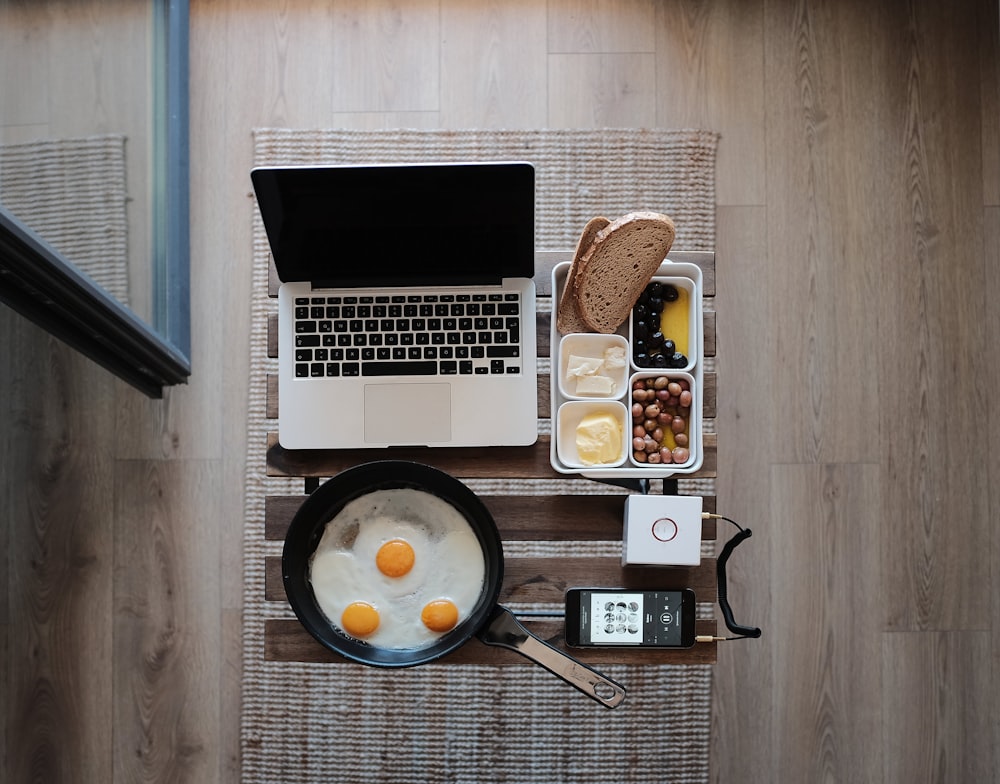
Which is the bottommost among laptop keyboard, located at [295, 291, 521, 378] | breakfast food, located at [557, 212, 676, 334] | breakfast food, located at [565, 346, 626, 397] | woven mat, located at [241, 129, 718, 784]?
woven mat, located at [241, 129, 718, 784]

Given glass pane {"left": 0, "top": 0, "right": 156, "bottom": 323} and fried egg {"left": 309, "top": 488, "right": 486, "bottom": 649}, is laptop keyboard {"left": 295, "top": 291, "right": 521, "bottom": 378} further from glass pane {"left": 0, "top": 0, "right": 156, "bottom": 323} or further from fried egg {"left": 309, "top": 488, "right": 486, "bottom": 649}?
glass pane {"left": 0, "top": 0, "right": 156, "bottom": 323}

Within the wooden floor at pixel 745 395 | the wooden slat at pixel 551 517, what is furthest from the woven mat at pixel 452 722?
the wooden slat at pixel 551 517

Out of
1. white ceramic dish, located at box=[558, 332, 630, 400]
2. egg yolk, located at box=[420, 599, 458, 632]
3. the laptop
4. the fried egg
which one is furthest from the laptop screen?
egg yolk, located at box=[420, 599, 458, 632]

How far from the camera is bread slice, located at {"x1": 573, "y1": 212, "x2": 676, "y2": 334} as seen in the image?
1.16 meters

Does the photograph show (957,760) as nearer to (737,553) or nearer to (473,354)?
(737,553)

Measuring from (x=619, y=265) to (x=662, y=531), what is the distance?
41cm

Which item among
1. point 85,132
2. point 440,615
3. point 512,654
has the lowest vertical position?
point 512,654

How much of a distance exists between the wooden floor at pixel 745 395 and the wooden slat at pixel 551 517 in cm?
58

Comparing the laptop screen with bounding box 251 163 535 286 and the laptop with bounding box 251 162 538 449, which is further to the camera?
the laptop with bounding box 251 162 538 449

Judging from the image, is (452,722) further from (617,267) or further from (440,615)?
(617,267)

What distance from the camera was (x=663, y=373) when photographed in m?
1.23

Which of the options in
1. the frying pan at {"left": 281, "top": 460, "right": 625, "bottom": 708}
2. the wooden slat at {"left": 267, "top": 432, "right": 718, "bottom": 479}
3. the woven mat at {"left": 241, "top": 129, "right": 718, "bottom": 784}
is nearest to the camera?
the frying pan at {"left": 281, "top": 460, "right": 625, "bottom": 708}

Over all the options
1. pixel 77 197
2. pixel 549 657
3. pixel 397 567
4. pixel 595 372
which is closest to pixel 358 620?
pixel 397 567

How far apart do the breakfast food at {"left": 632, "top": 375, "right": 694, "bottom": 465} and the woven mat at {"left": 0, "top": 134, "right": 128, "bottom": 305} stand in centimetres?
98
